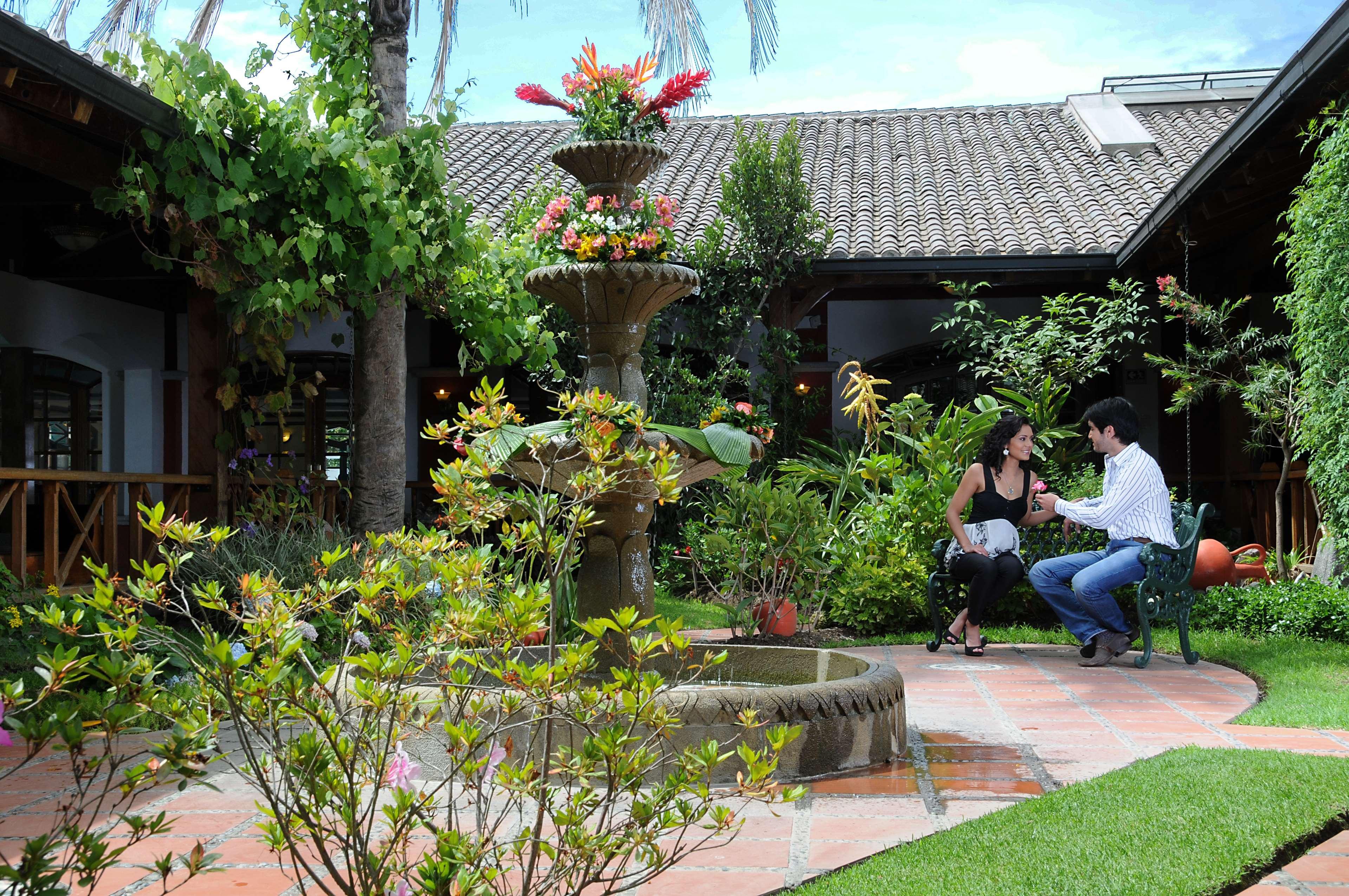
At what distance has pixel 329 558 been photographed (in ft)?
5.86

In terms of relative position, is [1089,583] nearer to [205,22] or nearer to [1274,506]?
[1274,506]

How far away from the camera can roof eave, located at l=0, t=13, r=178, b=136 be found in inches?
165

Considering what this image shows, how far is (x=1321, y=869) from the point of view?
2.63m

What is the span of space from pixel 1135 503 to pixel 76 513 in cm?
590

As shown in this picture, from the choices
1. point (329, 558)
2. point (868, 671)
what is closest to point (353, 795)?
point (329, 558)

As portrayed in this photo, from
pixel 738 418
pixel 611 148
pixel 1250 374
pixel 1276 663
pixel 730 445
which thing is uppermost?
pixel 611 148

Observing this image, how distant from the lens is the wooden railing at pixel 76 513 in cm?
618

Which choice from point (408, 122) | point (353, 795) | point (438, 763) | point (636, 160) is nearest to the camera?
point (353, 795)

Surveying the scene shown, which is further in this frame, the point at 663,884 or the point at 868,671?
the point at 868,671

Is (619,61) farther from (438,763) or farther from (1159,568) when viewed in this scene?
(1159,568)

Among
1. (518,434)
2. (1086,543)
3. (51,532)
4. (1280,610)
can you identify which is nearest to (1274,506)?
(1280,610)

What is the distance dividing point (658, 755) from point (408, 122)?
4.99 metres

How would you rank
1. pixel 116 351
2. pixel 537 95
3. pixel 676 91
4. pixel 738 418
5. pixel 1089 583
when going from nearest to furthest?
1. pixel 676 91
2. pixel 537 95
3. pixel 738 418
4. pixel 1089 583
5. pixel 116 351

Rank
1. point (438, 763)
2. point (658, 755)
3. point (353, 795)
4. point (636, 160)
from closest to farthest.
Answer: point (353, 795) → point (658, 755) → point (438, 763) → point (636, 160)
